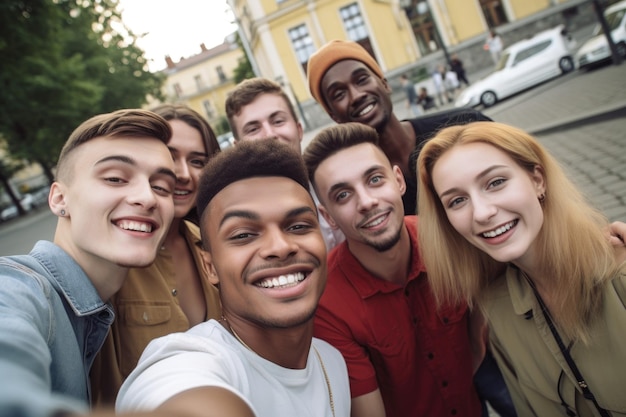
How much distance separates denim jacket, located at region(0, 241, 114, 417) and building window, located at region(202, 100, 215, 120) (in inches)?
2368

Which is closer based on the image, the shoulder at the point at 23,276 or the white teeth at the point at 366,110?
the shoulder at the point at 23,276

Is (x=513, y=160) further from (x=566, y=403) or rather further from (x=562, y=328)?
(x=566, y=403)

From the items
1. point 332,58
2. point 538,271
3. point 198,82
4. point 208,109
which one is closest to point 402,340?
point 538,271

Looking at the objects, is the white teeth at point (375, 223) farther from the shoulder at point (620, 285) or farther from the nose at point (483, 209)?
the shoulder at point (620, 285)

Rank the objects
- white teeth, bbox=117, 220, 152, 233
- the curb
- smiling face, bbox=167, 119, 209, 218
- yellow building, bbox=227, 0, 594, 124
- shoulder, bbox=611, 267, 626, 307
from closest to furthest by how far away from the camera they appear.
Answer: shoulder, bbox=611, 267, 626, 307, white teeth, bbox=117, 220, 152, 233, smiling face, bbox=167, 119, 209, 218, the curb, yellow building, bbox=227, 0, 594, 124

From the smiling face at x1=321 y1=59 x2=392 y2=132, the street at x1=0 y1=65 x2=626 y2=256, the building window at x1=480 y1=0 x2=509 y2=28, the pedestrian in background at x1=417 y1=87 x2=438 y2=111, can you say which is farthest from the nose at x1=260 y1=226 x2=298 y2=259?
the building window at x1=480 y1=0 x2=509 y2=28

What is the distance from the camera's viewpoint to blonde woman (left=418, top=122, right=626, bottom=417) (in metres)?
1.73

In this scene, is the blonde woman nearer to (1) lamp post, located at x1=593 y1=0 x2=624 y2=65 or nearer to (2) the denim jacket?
(2) the denim jacket

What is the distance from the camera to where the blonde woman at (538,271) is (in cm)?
173

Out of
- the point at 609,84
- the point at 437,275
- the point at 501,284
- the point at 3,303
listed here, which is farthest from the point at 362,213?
the point at 609,84

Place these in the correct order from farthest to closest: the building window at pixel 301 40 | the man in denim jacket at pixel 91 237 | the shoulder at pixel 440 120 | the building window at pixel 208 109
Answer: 1. the building window at pixel 208 109
2. the building window at pixel 301 40
3. the shoulder at pixel 440 120
4. the man in denim jacket at pixel 91 237

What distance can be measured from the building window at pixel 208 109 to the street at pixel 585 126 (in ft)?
161

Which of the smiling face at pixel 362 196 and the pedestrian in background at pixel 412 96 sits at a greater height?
the pedestrian in background at pixel 412 96

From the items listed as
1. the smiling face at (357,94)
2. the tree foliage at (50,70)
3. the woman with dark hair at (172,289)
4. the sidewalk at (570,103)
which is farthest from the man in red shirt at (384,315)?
the tree foliage at (50,70)
